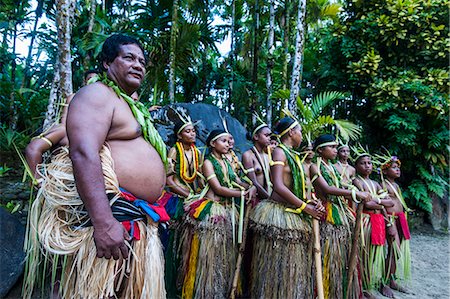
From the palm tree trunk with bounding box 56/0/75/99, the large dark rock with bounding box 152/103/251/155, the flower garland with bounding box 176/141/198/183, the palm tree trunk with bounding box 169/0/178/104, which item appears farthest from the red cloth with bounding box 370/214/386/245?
the palm tree trunk with bounding box 169/0/178/104

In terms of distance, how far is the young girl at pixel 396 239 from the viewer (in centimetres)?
379

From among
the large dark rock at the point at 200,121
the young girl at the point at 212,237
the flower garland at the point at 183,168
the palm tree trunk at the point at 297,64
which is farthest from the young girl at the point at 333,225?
the palm tree trunk at the point at 297,64

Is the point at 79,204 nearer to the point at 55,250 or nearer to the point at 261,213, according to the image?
the point at 55,250

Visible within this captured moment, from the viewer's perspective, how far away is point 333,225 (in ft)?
9.57

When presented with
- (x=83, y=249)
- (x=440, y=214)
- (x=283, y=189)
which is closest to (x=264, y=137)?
(x=283, y=189)

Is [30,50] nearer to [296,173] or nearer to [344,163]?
[344,163]

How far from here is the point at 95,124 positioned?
138 cm

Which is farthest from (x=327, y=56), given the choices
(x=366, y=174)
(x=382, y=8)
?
(x=366, y=174)

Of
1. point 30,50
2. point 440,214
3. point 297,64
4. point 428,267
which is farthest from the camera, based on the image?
point 30,50

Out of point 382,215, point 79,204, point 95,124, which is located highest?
point 95,124

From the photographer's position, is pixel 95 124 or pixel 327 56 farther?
pixel 327 56

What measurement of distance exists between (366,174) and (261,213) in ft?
5.56

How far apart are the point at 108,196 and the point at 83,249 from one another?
0.26 meters

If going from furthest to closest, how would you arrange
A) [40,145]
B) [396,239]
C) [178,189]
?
[396,239] < [178,189] < [40,145]
